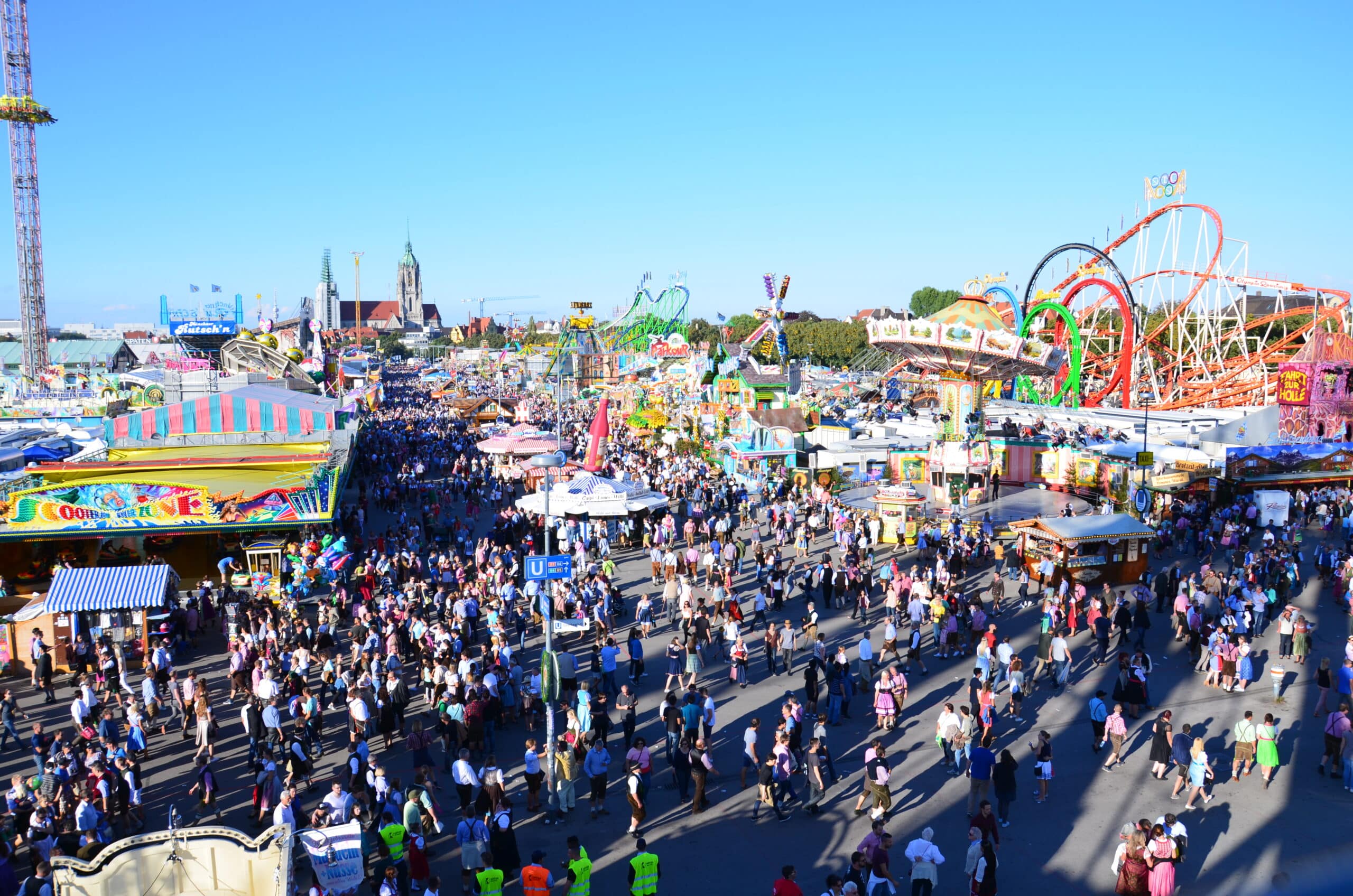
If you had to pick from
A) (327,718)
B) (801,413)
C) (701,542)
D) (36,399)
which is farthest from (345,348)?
(327,718)

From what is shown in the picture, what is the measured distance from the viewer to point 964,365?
89.2 ft

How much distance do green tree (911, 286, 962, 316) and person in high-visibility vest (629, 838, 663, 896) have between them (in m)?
116

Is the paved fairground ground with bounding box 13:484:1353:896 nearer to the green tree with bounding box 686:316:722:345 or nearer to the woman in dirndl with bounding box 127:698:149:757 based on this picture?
the woman in dirndl with bounding box 127:698:149:757

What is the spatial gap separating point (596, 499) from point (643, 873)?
1471 cm

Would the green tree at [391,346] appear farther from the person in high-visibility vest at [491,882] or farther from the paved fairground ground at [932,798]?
the person in high-visibility vest at [491,882]

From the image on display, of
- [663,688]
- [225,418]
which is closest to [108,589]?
[663,688]

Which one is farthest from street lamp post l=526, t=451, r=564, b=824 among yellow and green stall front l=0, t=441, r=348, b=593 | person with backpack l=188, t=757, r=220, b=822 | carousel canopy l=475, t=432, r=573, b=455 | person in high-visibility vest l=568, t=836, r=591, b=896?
carousel canopy l=475, t=432, r=573, b=455

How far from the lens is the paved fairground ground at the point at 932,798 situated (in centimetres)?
924

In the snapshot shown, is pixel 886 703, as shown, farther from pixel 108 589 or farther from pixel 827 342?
pixel 827 342

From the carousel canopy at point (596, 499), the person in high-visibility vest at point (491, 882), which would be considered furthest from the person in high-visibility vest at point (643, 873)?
the carousel canopy at point (596, 499)

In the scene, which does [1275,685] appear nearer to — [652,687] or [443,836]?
[652,687]

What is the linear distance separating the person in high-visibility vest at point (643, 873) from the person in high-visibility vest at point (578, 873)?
389mm

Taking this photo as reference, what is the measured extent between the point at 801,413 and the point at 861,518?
12175 mm

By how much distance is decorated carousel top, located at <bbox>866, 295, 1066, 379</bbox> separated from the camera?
26.1 m
